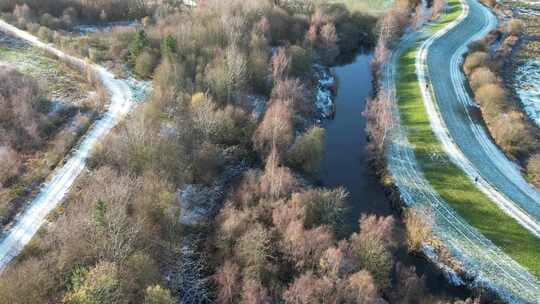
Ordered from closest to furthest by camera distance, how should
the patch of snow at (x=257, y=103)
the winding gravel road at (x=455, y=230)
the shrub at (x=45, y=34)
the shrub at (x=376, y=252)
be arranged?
the shrub at (x=376, y=252)
the winding gravel road at (x=455, y=230)
the patch of snow at (x=257, y=103)
the shrub at (x=45, y=34)

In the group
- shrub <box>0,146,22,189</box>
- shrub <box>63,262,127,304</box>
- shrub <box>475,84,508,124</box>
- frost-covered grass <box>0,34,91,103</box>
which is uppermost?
shrub <box>475,84,508,124</box>

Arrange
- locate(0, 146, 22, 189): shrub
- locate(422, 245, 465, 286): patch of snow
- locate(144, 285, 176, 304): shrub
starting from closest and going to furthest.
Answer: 1. locate(144, 285, 176, 304): shrub
2. locate(422, 245, 465, 286): patch of snow
3. locate(0, 146, 22, 189): shrub

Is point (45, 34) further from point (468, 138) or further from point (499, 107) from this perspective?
point (499, 107)

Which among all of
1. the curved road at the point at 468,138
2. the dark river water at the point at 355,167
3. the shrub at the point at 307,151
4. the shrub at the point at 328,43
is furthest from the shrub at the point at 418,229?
the shrub at the point at 328,43

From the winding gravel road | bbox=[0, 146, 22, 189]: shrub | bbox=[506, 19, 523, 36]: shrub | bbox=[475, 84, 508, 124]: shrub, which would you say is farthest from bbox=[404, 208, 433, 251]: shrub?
bbox=[506, 19, 523, 36]: shrub

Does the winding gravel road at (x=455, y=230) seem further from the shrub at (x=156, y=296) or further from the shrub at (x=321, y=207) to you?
the shrub at (x=156, y=296)

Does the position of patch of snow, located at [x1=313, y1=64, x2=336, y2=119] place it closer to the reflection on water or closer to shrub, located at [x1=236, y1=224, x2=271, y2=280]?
the reflection on water
